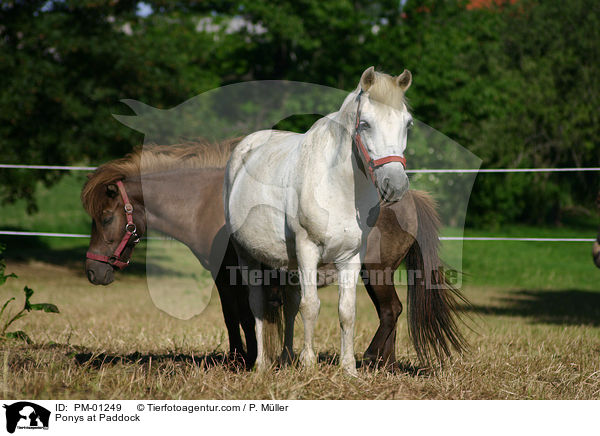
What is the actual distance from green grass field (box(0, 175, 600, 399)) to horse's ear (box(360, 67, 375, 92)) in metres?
1.66

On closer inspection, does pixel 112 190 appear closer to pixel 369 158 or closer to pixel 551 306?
pixel 369 158

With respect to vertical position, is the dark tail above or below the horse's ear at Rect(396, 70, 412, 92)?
below

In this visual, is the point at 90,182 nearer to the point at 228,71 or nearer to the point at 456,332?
the point at 456,332

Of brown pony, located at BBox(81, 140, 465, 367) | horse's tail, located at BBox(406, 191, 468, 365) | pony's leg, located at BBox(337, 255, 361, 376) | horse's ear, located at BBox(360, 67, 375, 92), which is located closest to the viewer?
horse's ear, located at BBox(360, 67, 375, 92)

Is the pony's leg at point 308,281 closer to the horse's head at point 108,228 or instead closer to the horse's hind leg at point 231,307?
the horse's hind leg at point 231,307

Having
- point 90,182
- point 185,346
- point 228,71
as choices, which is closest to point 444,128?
point 228,71

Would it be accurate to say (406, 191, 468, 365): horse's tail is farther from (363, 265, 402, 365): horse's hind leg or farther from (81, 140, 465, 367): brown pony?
(363, 265, 402, 365): horse's hind leg

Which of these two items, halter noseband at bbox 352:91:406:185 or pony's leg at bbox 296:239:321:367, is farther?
pony's leg at bbox 296:239:321:367

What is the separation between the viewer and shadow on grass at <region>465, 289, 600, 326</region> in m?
10.2

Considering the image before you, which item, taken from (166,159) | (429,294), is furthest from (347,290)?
(166,159)

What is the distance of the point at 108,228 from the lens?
4.39 m

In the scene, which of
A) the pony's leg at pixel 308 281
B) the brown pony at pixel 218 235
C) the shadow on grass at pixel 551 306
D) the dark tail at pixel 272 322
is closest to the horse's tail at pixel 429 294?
the brown pony at pixel 218 235
